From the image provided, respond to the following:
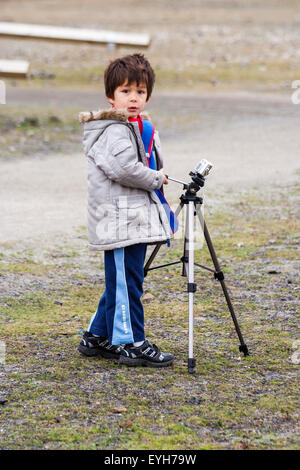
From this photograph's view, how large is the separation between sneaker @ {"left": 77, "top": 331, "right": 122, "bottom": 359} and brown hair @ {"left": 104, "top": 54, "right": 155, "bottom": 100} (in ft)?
4.51

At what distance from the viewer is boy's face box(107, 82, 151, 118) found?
Answer: 13.3 feet

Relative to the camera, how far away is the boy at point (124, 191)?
400 cm

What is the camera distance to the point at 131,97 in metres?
4.05

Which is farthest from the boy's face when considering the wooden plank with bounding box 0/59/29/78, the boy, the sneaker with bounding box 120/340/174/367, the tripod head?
the wooden plank with bounding box 0/59/29/78

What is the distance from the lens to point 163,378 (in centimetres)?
409

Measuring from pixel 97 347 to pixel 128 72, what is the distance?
1.54 meters

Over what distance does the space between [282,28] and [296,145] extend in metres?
11.5

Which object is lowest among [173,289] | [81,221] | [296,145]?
[173,289]

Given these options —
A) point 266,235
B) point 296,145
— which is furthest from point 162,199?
point 296,145

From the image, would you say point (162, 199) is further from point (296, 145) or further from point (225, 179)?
point (296, 145)

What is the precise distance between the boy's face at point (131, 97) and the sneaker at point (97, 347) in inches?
49.8

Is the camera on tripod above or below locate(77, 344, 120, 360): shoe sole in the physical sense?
above

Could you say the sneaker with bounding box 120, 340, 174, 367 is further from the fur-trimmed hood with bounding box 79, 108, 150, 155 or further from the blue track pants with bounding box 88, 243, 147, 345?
the fur-trimmed hood with bounding box 79, 108, 150, 155

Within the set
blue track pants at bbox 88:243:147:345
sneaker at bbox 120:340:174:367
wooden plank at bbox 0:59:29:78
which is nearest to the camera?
blue track pants at bbox 88:243:147:345
